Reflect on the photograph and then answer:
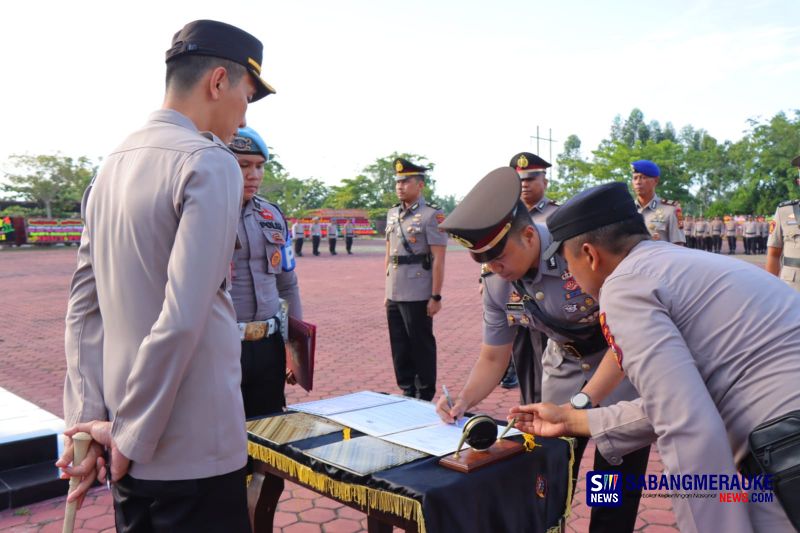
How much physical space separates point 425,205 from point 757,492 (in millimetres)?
4188

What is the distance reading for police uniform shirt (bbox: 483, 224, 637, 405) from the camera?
2.31 metres

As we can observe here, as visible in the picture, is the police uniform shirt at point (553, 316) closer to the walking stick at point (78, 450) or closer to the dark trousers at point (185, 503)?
the dark trousers at point (185, 503)

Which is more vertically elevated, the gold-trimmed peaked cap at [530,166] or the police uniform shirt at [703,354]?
the gold-trimmed peaked cap at [530,166]

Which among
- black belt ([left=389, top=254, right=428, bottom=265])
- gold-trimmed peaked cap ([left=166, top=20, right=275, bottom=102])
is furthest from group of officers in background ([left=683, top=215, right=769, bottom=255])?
gold-trimmed peaked cap ([left=166, top=20, right=275, bottom=102])

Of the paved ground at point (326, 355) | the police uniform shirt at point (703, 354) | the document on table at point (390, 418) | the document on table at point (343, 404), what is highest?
the police uniform shirt at point (703, 354)

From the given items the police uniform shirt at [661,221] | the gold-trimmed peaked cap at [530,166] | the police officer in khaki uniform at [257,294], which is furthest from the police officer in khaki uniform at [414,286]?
the police uniform shirt at [661,221]

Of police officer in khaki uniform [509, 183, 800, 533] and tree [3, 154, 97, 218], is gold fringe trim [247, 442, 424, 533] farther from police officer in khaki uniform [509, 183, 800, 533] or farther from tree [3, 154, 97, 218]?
tree [3, 154, 97, 218]

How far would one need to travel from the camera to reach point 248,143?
9.57ft

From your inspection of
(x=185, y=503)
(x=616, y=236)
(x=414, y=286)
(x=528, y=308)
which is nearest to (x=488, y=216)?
(x=528, y=308)

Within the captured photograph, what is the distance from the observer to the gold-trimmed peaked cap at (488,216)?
2098mm

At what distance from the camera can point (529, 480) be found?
1761 mm

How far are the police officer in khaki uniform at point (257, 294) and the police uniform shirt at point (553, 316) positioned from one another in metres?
1.15

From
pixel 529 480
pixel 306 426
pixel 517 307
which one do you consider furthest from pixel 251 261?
pixel 529 480

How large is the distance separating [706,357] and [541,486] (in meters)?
0.68
